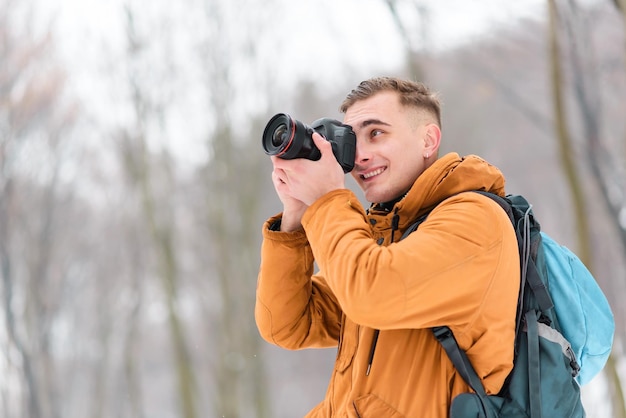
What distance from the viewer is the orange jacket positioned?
1287 millimetres

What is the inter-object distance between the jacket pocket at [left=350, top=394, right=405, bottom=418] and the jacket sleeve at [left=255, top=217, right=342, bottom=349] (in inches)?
13.8

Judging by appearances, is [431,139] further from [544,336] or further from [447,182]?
[544,336]

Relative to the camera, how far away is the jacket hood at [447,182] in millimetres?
1478

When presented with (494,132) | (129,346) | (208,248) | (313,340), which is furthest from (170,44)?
(313,340)

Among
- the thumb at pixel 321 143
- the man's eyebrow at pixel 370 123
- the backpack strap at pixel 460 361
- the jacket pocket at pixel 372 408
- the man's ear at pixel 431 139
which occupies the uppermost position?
the man's eyebrow at pixel 370 123

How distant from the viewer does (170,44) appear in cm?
1102

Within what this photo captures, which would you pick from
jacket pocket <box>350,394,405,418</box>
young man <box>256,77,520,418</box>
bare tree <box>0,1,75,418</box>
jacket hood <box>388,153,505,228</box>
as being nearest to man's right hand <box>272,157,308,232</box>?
young man <box>256,77,520,418</box>

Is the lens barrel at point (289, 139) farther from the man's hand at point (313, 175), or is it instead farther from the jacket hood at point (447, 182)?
the jacket hood at point (447, 182)

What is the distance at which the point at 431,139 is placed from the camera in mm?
1661

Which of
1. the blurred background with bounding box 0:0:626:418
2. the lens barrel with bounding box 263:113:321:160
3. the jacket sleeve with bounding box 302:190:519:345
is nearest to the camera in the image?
the jacket sleeve with bounding box 302:190:519:345

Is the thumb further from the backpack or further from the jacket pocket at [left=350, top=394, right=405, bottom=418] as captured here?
the jacket pocket at [left=350, top=394, right=405, bottom=418]

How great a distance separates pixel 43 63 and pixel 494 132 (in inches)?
413

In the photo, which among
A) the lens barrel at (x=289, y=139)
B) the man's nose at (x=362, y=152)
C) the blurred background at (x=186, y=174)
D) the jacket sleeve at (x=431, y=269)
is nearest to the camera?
the jacket sleeve at (x=431, y=269)

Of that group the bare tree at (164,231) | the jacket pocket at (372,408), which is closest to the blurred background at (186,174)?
the bare tree at (164,231)
